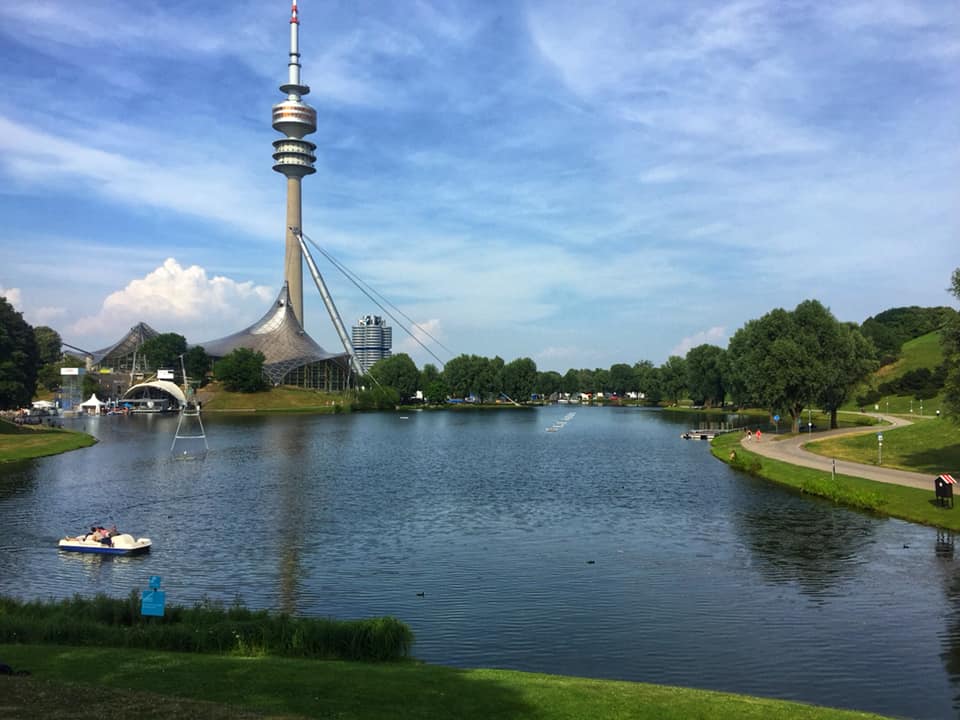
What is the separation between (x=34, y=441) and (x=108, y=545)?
55.7 metres

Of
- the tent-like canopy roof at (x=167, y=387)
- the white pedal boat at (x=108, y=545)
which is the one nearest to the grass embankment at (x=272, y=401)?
the tent-like canopy roof at (x=167, y=387)

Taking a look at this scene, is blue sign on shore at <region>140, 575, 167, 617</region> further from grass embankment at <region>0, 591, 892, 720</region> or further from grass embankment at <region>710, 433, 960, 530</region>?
Answer: grass embankment at <region>710, 433, 960, 530</region>

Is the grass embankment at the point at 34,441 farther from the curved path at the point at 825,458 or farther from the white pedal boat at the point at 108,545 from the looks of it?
the curved path at the point at 825,458

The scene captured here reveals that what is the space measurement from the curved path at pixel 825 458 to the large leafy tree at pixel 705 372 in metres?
61.9

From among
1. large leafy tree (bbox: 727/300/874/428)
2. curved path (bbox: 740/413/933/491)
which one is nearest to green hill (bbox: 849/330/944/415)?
large leafy tree (bbox: 727/300/874/428)

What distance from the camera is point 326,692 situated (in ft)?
47.7

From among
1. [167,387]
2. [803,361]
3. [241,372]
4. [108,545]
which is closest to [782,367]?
[803,361]

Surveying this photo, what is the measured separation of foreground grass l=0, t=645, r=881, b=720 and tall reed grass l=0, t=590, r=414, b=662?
1.45 metres

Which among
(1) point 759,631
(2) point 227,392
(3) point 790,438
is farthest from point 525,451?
(2) point 227,392

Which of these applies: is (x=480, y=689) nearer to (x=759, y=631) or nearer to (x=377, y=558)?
(x=759, y=631)

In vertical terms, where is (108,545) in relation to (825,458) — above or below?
below

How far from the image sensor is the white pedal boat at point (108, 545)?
1294 inches

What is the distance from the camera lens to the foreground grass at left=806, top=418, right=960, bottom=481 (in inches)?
2042

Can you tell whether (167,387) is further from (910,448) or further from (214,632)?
(214,632)
